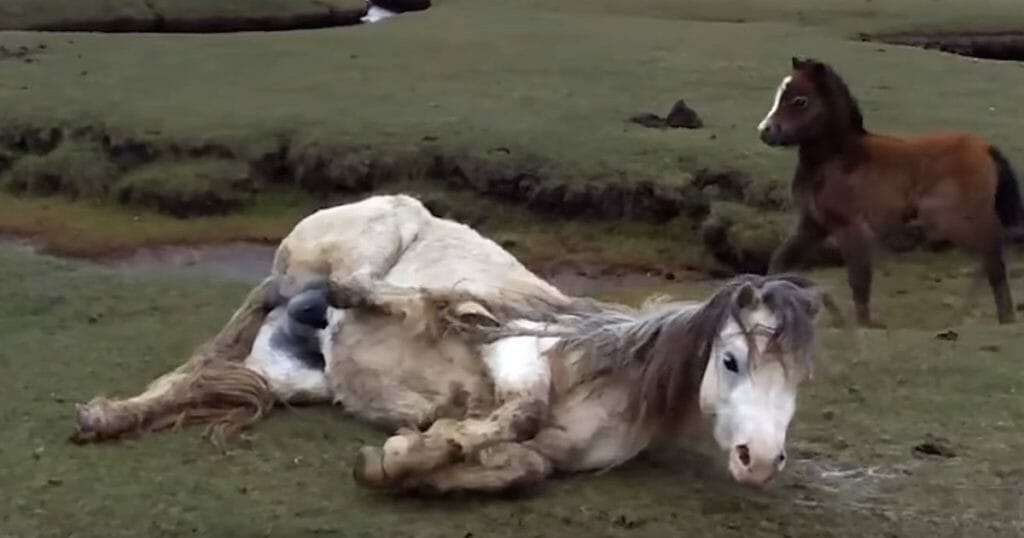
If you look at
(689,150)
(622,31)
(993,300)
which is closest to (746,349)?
(993,300)

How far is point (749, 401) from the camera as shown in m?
3.41

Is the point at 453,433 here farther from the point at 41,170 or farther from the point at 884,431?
the point at 41,170

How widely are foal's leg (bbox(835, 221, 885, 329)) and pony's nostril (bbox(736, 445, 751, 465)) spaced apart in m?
3.47

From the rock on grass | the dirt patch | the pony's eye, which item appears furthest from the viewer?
the dirt patch

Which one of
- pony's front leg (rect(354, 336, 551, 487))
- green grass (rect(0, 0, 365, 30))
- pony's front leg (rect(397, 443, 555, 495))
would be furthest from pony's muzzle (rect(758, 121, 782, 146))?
green grass (rect(0, 0, 365, 30))

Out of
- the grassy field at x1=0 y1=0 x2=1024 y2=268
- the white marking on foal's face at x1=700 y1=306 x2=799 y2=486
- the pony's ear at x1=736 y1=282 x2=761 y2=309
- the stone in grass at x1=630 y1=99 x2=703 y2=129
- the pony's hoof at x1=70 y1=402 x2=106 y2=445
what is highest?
the pony's ear at x1=736 y1=282 x2=761 y2=309

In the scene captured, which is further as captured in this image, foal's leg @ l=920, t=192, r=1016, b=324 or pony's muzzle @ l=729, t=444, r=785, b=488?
foal's leg @ l=920, t=192, r=1016, b=324

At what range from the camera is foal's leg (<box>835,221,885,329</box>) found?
6.78 meters

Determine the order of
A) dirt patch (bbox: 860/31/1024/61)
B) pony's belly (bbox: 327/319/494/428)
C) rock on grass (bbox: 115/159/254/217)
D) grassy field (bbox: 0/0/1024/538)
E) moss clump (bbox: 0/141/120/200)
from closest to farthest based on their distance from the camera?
1. grassy field (bbox: 0/0/1024/538)
2. pony's belly (bbox: 327/319/494/428)
3. rock on grass (bbox: 115/159/254/217)
4. moss clump (bbox: 0/141/120/200)
5. dirt patch (bbox: 860/31/1024/61)

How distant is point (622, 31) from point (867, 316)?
8450 mm

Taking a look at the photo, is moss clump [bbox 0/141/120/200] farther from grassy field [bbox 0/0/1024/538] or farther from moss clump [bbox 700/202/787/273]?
moss clump [bbox 700/202/787/273]

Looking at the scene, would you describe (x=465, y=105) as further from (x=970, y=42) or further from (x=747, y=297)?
(x=747, y=297)

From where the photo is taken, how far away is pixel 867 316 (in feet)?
21.9

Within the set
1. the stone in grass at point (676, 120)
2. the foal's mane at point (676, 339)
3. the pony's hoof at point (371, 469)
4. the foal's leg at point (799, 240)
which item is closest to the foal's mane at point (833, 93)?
the foal's leg at point (799, 240)
